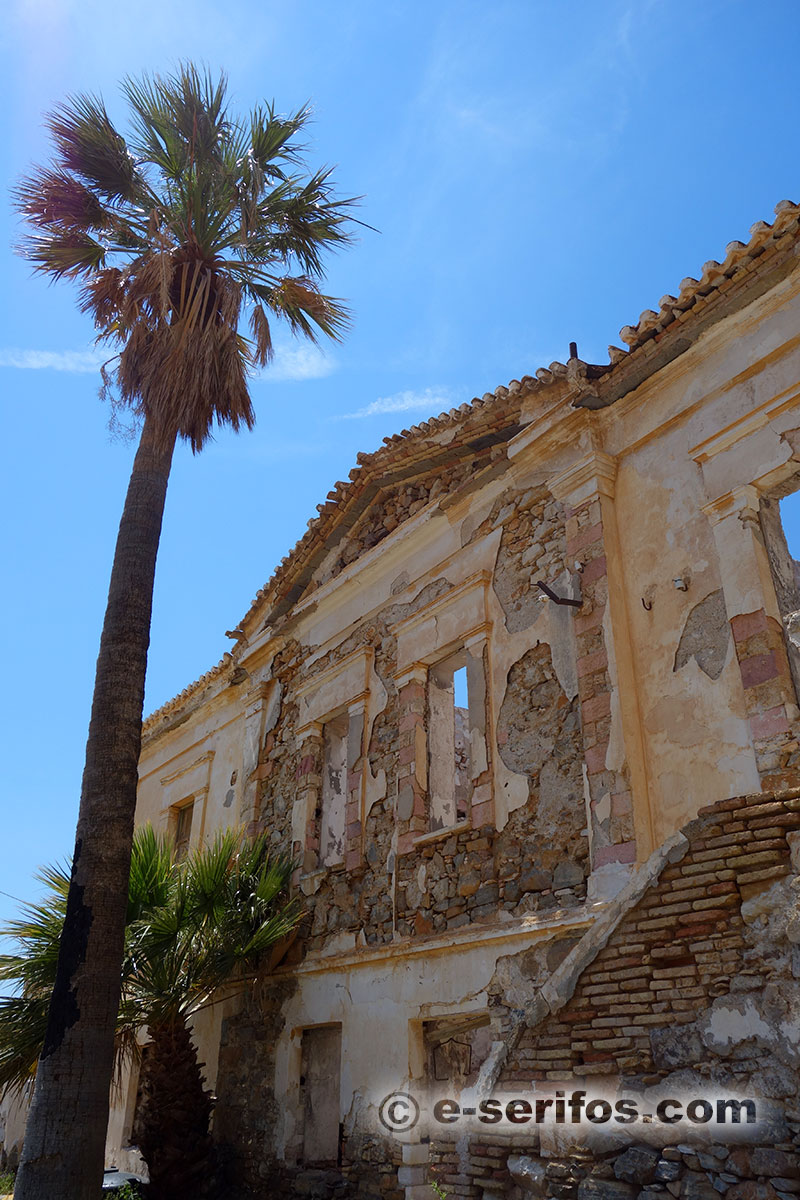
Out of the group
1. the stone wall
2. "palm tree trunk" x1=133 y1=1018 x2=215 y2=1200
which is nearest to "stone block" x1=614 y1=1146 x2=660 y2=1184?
the stone wall

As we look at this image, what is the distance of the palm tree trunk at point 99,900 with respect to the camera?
6.66 metres

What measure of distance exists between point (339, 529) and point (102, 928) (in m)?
6.76

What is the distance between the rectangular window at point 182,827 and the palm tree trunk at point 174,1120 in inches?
254

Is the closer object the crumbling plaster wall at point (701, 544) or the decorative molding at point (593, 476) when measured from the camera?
the crumbling plaster wall at point (701, 544)

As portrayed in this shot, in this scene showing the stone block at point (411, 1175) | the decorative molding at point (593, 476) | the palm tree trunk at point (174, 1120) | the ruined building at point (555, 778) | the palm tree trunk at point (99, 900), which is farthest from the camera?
the palm tree trunk at point (174, 1120)

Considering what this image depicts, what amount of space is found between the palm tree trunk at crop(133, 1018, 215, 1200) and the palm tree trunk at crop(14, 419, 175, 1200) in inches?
113

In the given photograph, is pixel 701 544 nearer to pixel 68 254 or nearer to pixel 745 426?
pixel 745 426

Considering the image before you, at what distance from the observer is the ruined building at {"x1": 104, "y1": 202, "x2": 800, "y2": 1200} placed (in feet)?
16.1

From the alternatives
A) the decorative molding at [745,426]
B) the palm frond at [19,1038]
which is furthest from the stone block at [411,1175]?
the decorative molding at [745,426]

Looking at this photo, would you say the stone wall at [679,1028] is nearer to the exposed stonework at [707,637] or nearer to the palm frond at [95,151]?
the exposed stonework at [707,637]

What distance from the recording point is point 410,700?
10656mm

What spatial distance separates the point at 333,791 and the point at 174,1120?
3.93 m

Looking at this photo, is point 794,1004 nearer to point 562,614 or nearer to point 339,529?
point 562,614

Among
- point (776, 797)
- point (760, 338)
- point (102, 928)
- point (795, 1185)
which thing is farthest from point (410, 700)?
point (795, 1185)
